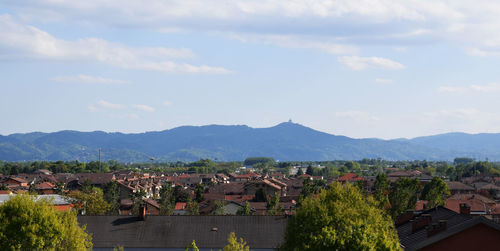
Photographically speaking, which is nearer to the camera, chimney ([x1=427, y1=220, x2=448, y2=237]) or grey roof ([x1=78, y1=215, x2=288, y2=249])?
chimney ([x1=427, y1=220, x2=448, y2=237])

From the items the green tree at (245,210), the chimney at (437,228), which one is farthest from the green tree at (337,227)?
the green tree at (245,210)

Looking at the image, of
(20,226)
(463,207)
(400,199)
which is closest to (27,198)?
(20,226)

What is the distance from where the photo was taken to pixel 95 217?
5347cm

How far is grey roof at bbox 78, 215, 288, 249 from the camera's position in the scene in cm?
5041

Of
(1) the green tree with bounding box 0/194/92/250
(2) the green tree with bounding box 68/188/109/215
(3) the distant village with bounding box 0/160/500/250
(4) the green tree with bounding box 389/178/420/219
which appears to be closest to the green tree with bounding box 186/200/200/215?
(3) the distant village with bounding box 0/160/500/250

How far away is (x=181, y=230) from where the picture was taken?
51.8m

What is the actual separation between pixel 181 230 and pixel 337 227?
68.9 feet

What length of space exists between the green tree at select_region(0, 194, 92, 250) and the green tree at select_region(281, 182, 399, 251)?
12807 millimetres

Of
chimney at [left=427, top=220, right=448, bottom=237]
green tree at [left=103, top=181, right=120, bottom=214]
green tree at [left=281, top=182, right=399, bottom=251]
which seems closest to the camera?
green tree at [left=281, top=182, right=399, bottom=251]

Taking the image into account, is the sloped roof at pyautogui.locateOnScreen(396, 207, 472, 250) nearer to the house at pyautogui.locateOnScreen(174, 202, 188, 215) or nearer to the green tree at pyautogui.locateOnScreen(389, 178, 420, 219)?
the green tree at pyautogui.locateOnScreen(389, 178, 420, 219)

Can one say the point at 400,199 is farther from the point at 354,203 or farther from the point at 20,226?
the point at 20,226

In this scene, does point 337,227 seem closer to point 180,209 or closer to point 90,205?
point 90,205

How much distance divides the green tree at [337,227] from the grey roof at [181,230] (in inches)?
498

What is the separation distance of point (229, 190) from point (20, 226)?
10453cm
